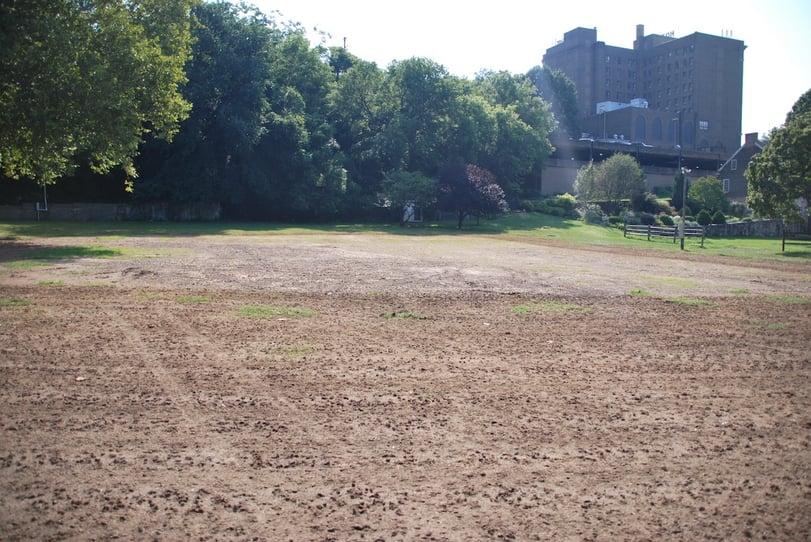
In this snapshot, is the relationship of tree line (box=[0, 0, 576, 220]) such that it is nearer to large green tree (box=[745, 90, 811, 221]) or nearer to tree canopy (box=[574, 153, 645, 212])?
tree canopy (box=[574, 153, 645, 212])

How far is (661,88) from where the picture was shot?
134m

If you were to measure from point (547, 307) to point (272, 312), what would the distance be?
17.2 feet

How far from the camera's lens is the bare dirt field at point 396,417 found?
4172 mm

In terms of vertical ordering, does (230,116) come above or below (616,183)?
→ above

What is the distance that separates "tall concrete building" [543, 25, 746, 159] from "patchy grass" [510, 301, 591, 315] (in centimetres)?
11210

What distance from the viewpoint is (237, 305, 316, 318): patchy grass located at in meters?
10.8

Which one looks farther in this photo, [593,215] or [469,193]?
[593,215]

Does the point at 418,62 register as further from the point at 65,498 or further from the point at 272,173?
the point at 65,498

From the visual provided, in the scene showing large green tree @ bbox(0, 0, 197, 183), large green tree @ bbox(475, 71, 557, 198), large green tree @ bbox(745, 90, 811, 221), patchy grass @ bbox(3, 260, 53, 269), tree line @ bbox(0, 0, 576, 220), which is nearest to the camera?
patchy grass @ bbox(3, 260, 53, 269)

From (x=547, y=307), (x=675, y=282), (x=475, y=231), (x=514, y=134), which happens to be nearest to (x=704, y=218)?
(x=514, y=134)

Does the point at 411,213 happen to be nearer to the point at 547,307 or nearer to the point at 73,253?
the point at 73,253

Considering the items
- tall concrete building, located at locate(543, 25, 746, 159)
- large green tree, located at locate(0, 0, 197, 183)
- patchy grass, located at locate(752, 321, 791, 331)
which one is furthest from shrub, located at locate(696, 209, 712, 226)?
tall concrete building, located at locate(543, 25, 746, 159)

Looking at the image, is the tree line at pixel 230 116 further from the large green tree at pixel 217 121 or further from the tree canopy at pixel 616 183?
the tree canopy at pixel 616 183

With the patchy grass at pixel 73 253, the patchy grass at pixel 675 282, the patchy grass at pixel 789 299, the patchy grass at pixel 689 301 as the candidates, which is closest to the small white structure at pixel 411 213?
the patchy grass at pixel 73 253
